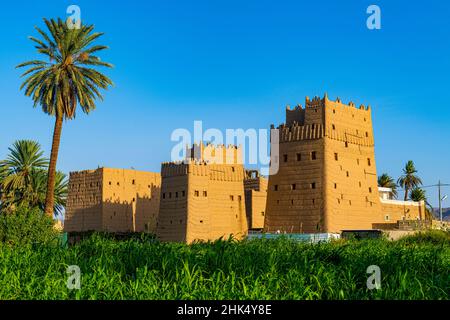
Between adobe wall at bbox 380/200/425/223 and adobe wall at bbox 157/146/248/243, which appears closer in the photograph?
adobe wall at bbox 157/146/248/243

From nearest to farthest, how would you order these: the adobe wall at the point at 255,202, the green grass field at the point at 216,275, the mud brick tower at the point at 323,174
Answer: the green grass field at the point at 216,275
the mud brick tower at the point at 323,174
the adobe wall at the point at 255,202

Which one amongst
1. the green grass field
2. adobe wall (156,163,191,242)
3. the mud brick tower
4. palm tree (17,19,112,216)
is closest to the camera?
the green grass field

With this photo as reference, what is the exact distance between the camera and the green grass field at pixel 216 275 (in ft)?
40.5

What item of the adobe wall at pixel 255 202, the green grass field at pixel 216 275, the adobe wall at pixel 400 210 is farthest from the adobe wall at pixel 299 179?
the green grass field at pixel 216 275

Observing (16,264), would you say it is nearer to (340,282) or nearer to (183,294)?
(183,294)

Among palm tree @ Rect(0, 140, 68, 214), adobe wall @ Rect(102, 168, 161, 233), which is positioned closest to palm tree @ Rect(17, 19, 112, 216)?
palm tree @ Rect(0, 140, 68, 214)

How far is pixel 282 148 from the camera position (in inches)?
2084

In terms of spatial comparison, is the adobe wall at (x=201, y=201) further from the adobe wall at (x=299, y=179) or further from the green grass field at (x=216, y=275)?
the green grass field at (x=216, y=275)

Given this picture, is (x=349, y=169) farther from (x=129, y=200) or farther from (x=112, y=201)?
(x=112, y=201)

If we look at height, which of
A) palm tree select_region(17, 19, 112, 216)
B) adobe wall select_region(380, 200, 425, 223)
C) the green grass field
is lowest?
the green grass field

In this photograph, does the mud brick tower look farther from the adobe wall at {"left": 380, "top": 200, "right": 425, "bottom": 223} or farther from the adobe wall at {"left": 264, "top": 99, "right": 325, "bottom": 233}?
the adobe wall at {"left": 380, "top": 200, "right": 425, "bottom": 223}

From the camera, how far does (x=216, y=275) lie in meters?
14.3

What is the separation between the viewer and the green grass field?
12.4 m
